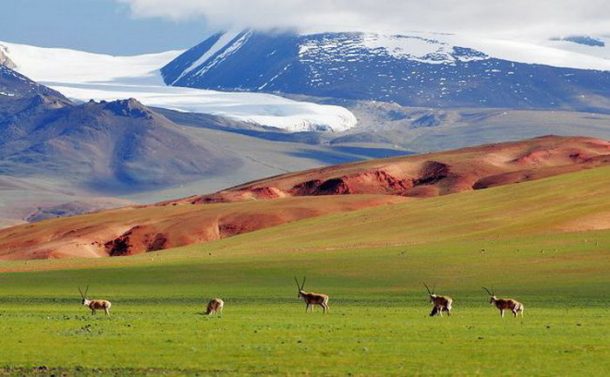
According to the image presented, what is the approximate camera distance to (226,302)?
53312 millimetres

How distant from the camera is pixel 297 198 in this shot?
11419 centimetres

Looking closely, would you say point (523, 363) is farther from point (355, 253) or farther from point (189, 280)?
point (355, 253)

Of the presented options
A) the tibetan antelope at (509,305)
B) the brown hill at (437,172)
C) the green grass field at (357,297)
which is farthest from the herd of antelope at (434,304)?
the brown hill at (437,172)

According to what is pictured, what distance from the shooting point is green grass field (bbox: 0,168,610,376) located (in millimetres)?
32188

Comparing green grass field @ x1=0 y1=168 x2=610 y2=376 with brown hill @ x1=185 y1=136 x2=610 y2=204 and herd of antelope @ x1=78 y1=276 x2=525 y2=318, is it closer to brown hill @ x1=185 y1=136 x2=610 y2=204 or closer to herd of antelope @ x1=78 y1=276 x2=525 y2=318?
herd of antelope @ x1=78 y1=276 x2=525 y2=318

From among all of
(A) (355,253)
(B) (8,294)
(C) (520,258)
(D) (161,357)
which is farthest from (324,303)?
(A) (355,253)

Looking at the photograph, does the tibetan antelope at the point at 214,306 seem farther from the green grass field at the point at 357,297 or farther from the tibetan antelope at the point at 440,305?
the tibetan antelope at the point at 440,305

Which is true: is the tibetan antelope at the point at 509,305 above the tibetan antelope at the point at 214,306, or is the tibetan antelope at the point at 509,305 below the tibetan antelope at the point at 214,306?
above

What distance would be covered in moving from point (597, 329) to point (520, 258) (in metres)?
29.8

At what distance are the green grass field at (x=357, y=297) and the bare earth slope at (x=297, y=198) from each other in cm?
992

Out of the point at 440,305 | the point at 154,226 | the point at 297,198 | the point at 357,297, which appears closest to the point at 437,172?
the point at 297,198

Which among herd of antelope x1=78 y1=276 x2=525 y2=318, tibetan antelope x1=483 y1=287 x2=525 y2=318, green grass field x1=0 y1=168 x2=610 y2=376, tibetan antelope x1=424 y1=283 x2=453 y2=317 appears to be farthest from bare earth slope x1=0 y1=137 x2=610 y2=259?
tibetan antelope x1=483 y1=287 x2=525 y2=318

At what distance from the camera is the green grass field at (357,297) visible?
32.2 metres

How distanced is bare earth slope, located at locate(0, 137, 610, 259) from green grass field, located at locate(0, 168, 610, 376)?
9.92 metres
